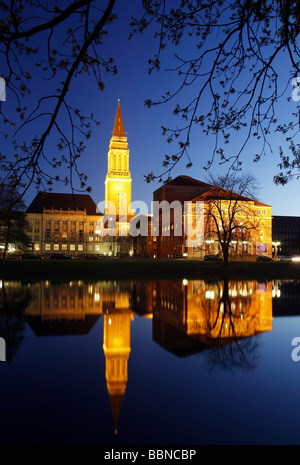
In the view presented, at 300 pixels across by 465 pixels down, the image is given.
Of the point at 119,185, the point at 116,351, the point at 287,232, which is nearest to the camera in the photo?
the point at 116,351

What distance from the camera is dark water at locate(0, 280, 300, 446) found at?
165 inches

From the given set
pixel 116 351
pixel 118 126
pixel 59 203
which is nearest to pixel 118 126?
pixel 118 126

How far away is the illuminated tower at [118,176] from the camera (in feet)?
438

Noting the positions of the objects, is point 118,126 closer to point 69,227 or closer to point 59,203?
point 59,203

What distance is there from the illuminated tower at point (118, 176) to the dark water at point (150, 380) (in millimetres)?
122992

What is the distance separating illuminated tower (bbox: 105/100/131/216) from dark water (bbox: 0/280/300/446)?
122992 mm

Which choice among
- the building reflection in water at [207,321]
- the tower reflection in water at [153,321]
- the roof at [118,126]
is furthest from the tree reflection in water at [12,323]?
the roof at [118,126]

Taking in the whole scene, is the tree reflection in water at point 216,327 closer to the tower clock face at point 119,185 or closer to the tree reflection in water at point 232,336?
the tree reflection in water at point 232,336

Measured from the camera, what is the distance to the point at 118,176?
5305 inches

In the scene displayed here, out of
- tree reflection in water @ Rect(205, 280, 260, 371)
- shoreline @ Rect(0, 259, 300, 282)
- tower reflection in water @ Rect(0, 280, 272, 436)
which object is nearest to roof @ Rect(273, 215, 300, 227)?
shoreline @ Rect(0, 259, 300, 282)

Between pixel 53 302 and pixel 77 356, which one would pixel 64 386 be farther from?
pixel 53 302

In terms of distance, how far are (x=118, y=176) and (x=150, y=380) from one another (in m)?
132

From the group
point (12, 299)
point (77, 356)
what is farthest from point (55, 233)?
point (77, 356)

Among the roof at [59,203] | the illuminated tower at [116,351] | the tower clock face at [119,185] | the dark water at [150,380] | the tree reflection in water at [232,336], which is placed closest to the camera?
the dark water at [150,380]
